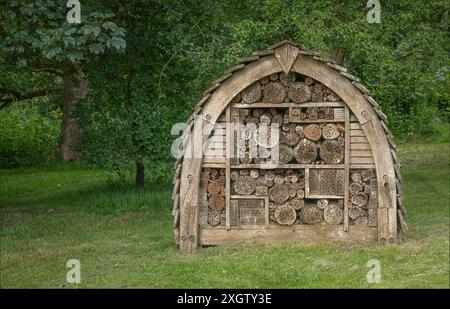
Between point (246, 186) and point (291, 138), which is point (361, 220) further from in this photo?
point (246, 186)

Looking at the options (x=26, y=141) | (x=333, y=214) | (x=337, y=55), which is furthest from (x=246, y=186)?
(x=26, y=141)

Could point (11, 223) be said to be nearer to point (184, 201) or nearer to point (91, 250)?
point (91, 250)

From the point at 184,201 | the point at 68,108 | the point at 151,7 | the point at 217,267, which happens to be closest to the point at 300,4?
the point at 151,7

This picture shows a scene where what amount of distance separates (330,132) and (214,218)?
174 centimetres

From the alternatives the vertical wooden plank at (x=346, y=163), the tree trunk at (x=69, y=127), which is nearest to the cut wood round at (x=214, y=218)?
the vertical wooden plank at (x=346, y=163)

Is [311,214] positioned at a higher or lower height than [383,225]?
higher

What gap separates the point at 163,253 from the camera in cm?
1048

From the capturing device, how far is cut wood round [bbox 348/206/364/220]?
1032 cm

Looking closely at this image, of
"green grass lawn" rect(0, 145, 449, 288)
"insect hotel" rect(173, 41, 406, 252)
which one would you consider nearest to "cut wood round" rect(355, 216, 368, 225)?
"insect hotel" rect(173, 41, 406, 252)

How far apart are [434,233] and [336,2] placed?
527 centimetres

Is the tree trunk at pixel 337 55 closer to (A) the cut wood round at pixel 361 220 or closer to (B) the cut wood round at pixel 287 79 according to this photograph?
(B) the cut wood round at pixel 287 79

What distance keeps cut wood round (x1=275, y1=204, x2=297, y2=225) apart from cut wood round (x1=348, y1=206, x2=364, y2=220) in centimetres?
65

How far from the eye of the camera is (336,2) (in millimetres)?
14625

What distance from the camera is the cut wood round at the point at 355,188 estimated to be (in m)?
10.3
